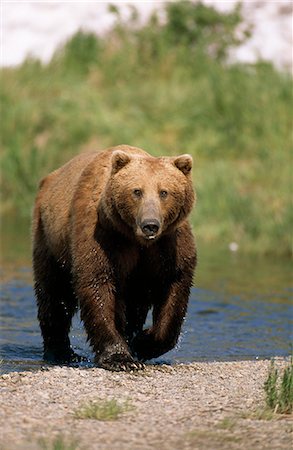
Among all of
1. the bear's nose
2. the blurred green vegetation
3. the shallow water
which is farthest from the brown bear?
the blurred green vegetation

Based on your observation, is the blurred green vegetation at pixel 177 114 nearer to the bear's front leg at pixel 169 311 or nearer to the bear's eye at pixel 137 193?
the bear's front leg at pixel 169 311

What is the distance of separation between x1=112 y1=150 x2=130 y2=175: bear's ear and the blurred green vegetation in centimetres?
805

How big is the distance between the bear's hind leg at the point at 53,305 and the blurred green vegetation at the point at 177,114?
6824mm

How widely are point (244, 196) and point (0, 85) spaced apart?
224 inches

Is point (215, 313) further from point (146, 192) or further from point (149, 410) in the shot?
point (149, 410)

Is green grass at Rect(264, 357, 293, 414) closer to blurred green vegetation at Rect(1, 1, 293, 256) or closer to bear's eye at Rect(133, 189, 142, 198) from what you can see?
bear's eye at Rect(133, 189, 142, 198)

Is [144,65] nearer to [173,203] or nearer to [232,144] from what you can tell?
[232,144]

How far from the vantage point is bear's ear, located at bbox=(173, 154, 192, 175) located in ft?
26.6

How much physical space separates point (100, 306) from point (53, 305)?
1.31 meters

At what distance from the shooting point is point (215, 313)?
481 inches

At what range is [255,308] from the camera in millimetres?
12445

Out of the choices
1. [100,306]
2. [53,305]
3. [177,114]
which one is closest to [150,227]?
[100,306]

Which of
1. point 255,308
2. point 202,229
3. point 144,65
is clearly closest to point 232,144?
point 202,229

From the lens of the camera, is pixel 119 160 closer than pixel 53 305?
Yes
